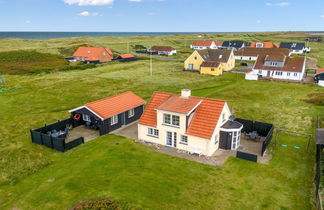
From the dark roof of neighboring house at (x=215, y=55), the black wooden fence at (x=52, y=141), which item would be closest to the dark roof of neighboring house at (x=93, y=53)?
the dark roof of neighboring house at (x=215, y=55)

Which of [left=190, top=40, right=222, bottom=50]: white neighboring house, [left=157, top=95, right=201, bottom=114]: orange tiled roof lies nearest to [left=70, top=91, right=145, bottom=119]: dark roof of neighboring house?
[left=157, top=95, right=201, bottom=114]: orange tiled roof

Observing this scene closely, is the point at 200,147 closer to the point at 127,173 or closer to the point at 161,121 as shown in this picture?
the point at 161,121

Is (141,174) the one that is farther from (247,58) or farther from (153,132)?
(247,58)

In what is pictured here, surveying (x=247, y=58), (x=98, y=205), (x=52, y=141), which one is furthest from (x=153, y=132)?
(x=247, y=58)

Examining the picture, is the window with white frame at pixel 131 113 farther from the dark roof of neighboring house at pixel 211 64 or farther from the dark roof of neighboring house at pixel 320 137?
the dark roof of neighboring house at pixel 211 64

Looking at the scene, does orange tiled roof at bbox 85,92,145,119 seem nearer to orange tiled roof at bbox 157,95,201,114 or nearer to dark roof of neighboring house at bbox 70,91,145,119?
dark roof of neighboring house at bbox 70,91,145,119

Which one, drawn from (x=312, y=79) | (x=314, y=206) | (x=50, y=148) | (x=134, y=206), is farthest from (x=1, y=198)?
(x=312, y=79)
